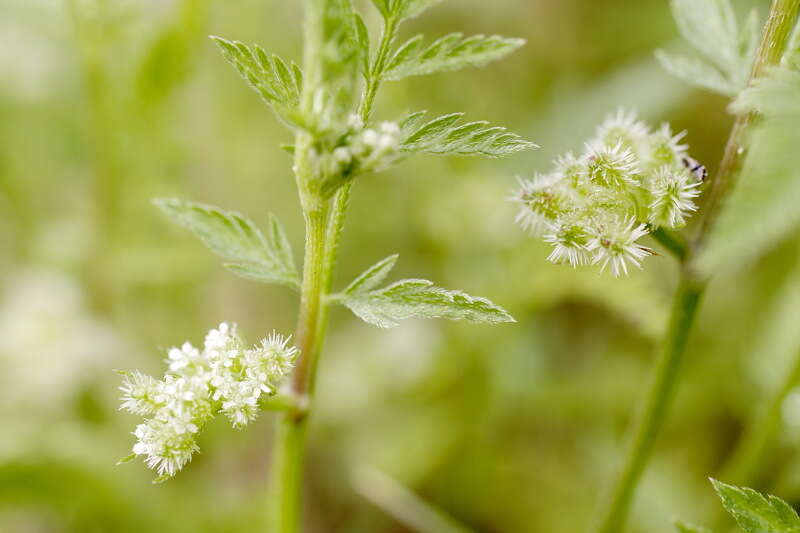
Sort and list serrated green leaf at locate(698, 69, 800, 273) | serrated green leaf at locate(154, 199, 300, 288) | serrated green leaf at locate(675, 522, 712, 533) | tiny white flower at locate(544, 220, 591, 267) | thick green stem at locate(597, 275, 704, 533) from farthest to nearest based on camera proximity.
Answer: thick green stem at locate(597, 275, 704, 533)
serrated green leaf at locate(154, 199, 300, 288)
tiny white flower at locate(544, 220, 591, 267)
serrated green leaf at locate(675, 522, 712, 533)
serrated green leaf at locate(698, 69, 800, 273)

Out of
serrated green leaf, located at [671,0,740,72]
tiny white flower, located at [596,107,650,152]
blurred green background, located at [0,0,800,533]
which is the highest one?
serrated green leaf, located at [671,0,740,72]

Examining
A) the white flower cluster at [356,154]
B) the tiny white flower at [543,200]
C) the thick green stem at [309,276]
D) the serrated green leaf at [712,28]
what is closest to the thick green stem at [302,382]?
the thick green stem at [309,276]

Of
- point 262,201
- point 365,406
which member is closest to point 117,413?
point 365,406

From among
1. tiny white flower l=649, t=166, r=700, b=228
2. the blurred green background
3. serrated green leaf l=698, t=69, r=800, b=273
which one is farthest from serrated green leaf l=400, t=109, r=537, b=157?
the blurred green background

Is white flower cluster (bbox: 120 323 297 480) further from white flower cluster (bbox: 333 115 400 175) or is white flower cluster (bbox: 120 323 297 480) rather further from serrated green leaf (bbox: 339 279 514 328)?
white flower cluster (bbox: 333 115 400 175)

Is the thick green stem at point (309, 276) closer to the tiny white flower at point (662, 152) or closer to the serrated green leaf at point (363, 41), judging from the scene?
the serrated green leaf at point (363, 41)

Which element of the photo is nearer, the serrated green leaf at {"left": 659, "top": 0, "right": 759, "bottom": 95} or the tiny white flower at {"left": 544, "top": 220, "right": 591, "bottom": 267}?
the tiny white flower at {"left": 544, "top": 220, "right": 591, "bottom": 267}

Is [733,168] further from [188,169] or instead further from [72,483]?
[188,169]
